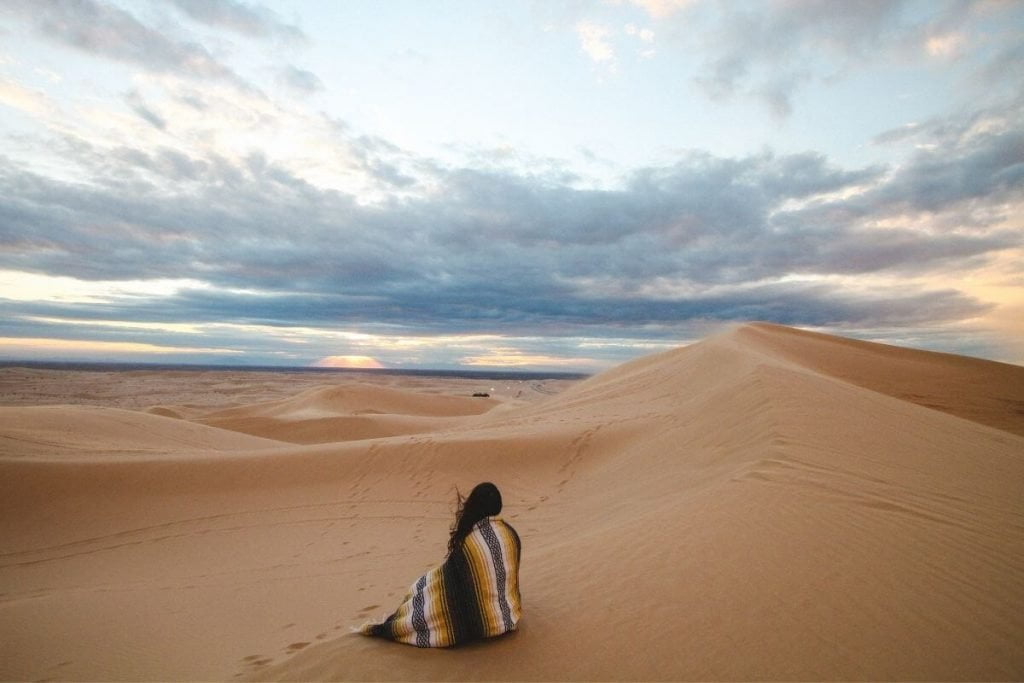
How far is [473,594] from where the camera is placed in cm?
347

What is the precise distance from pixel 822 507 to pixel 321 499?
789 centimetres

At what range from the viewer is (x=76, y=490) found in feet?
30.1

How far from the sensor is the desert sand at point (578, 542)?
11.0ft

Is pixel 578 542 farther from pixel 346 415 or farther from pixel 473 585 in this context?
pixel 346 415

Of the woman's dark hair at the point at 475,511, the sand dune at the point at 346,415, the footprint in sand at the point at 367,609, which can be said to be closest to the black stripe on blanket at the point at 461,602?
the woman's dark hair at the point at 475,511

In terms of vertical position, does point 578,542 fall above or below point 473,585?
below

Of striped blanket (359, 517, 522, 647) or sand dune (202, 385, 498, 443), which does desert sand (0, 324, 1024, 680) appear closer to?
striped blanket (359, 517, 522, 647)

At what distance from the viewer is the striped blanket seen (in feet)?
11.3

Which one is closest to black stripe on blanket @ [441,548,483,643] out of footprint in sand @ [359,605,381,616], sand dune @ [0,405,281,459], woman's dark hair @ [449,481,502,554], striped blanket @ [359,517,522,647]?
striped blanket @ [359,517,522,647]

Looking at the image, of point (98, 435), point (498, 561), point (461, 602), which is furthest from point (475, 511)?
point (98, 435)

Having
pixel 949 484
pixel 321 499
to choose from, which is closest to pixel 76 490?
pixel 321 499

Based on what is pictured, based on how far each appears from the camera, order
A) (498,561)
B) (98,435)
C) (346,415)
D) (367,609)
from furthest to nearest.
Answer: (346,415) → (98,435) → (367,609) → (498,561)

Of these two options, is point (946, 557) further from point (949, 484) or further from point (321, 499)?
point (321, 499)

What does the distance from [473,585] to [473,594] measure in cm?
6
